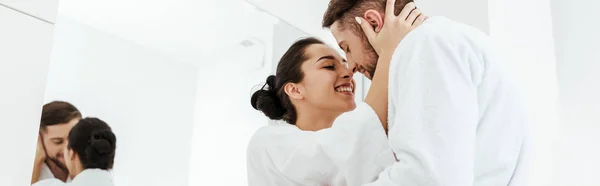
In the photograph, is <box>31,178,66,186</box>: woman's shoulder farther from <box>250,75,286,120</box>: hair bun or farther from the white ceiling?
<box>250,75,286,120</box>: hair bun

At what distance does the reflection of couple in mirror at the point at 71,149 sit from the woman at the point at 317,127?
1.03 ft

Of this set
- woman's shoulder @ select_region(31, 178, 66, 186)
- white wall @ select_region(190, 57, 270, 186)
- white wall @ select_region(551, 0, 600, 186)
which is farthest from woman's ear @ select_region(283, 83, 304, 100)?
white wall @ select_region(551, 0, 600, 186)

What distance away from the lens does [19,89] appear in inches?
37.0

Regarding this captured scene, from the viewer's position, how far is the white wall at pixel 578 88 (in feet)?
6.80

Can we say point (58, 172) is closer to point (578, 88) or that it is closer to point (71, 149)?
point (71, 149)

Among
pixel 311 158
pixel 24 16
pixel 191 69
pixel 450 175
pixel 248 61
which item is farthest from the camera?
pixel 248 61

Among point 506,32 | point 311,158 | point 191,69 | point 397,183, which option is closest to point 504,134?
point 397,183

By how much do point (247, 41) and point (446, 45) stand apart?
37.2 inches

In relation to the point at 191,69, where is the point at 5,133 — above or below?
below

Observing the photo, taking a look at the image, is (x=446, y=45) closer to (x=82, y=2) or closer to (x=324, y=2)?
(x=82, y=2)

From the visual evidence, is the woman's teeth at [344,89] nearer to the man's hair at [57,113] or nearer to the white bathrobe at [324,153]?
the white bathrobe at [324,153]

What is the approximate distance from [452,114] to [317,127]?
2.30ft

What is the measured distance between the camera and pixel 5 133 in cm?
92

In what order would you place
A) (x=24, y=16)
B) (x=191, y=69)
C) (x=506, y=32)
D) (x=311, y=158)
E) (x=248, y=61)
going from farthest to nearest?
(x=506, y=32) < (x=248, y=61) < (x=191, y=69) < (x=311, y=158) < (x=24, y=16)
